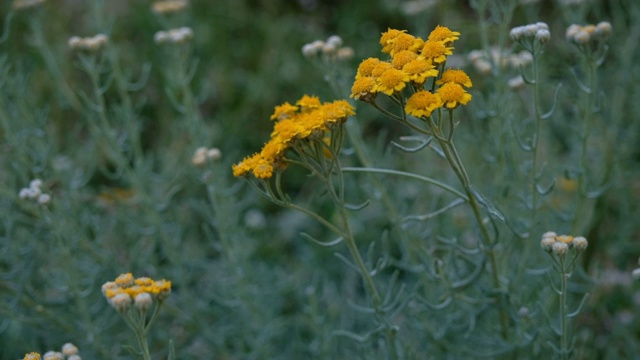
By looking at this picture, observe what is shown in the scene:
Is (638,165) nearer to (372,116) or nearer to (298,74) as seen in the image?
(372,116)

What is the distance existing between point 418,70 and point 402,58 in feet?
0.19

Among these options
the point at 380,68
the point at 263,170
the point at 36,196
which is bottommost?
the point at 36,196

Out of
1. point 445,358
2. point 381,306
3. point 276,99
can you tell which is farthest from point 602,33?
point 276,99

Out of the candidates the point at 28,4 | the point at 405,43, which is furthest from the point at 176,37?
the point at 405,43

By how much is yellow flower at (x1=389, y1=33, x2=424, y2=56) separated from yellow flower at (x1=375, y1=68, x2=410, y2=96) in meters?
0.10

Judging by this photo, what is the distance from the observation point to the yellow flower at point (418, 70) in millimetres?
1588

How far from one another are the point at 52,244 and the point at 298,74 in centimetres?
250

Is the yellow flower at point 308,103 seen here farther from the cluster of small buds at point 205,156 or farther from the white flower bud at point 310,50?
the cluster of small buds at point 205,156

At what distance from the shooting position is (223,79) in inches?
189

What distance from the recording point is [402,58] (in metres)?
1.63

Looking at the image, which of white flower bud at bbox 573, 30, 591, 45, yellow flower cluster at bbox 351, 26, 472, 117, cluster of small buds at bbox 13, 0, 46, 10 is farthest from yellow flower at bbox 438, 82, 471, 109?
cluster of small buds at bbox 13, 0, 46, 10

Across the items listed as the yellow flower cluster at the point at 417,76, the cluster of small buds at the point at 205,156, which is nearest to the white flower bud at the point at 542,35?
the yellow flower cluster at the point at 417,76

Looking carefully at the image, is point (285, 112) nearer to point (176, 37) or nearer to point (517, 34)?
point (517, 34)

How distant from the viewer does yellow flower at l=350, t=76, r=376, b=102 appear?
1.65 meters
